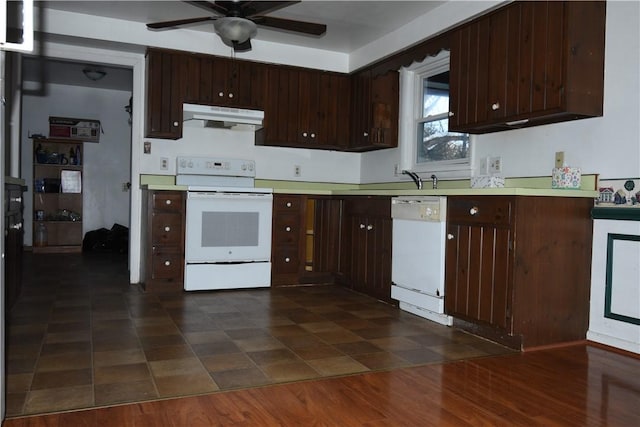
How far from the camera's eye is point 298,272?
4852mm

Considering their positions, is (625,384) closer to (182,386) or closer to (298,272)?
(182,386)

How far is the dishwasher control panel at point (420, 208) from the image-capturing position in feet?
11.2

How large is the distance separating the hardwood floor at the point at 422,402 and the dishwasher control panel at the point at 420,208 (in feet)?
3.67

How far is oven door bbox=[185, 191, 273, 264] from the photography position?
441 centimetres

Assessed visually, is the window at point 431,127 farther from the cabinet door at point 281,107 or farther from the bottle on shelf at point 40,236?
the bottle on shelf at point 40,236

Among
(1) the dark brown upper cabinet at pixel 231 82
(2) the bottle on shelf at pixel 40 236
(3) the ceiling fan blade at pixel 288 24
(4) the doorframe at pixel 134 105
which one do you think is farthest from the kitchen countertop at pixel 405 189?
(2) the bottle on shelf at pixel 40 236

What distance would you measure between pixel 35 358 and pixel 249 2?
240cm

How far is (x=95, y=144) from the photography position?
7840 millimetres

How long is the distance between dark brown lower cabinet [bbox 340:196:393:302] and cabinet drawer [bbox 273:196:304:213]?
0.43 m

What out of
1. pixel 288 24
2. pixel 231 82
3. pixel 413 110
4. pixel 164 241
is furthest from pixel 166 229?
pixel 413 110

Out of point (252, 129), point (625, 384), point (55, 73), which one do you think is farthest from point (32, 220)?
point (625, 384)

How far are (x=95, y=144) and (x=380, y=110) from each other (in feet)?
16.0

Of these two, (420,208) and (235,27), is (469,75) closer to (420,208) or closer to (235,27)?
(420,208)

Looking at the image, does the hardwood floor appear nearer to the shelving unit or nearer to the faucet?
the faucet
